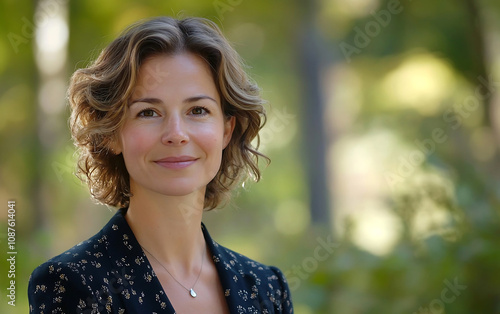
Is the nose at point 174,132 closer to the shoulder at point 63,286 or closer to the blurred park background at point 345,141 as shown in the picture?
the shoulder at point 63,286

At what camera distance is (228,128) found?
2283 mm

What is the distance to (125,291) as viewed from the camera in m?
1.90

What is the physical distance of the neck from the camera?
6.72 ft

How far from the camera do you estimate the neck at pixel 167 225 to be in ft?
6.72

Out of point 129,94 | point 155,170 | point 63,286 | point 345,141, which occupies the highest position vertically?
point 345,141

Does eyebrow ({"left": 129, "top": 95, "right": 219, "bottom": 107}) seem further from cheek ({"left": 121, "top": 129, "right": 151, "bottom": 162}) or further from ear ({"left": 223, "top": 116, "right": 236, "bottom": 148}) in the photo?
ear ({"left": 223, "top": 116, "right": 236, "bottom": 148})

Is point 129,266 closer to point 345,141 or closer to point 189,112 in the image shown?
point 189,112

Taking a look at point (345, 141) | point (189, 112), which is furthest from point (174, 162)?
point (345, 141)

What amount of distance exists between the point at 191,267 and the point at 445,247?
224cm

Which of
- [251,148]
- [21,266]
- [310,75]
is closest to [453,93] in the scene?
[310,75]

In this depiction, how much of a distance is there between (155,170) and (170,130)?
0.42ft

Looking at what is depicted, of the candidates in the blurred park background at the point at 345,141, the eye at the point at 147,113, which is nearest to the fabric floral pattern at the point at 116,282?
the eye at the point at 147,113

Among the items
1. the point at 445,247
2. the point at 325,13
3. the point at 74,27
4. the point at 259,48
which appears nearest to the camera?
the point at 445,247

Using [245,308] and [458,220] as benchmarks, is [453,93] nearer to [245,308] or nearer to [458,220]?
[458,220]
